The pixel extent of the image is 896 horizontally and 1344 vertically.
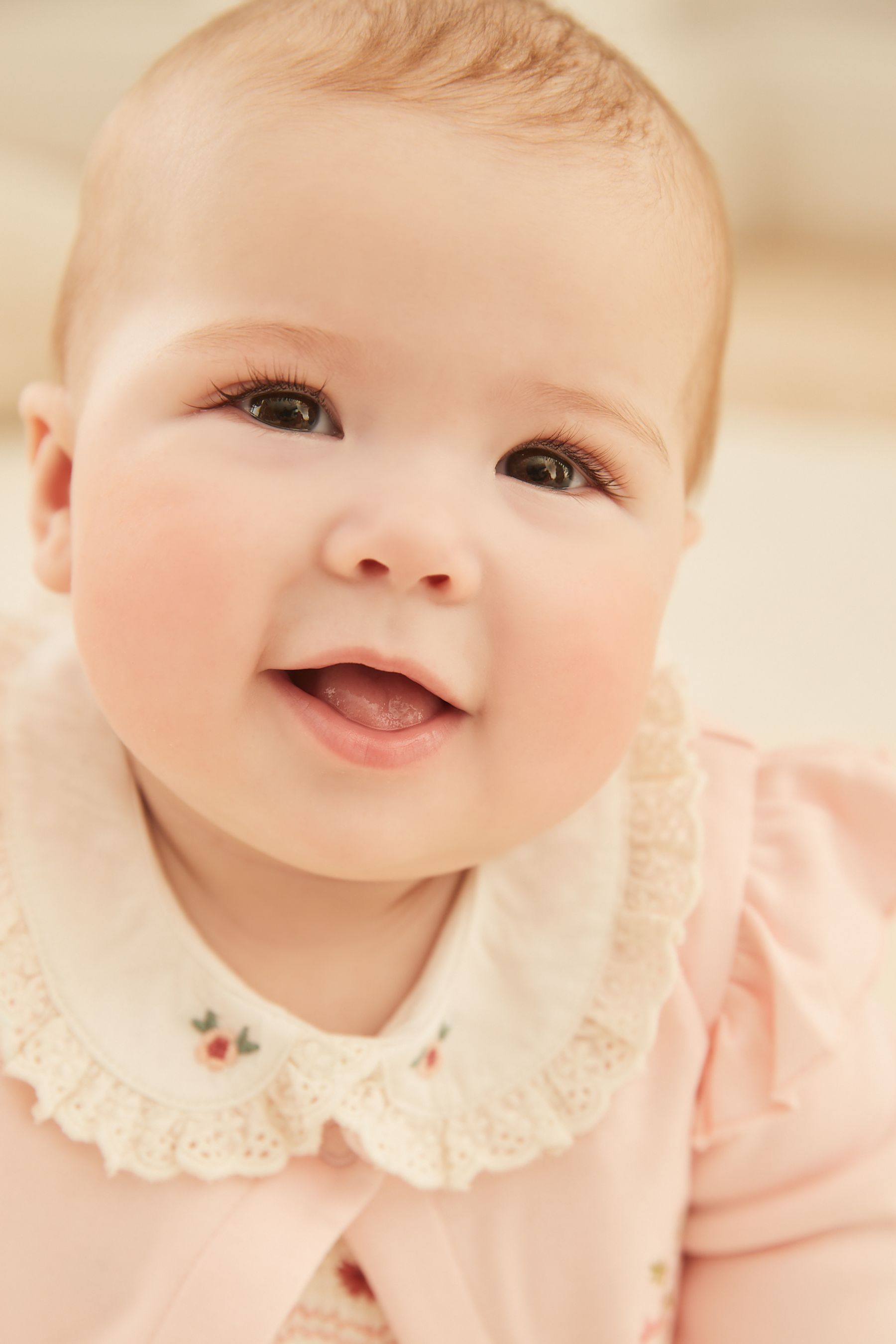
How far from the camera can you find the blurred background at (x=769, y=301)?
1137 millimetres

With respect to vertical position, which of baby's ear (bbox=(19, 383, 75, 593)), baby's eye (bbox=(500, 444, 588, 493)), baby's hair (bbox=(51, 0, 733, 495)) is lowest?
baby's ear (bbox=(19, 383, 75, 593))

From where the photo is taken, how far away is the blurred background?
1.14 m

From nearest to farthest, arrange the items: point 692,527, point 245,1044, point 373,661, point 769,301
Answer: point 373,661 < point 245,1044 < point 692,527 < point 769,301

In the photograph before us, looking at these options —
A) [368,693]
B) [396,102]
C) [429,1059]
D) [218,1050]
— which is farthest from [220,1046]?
Answer: [396,102]

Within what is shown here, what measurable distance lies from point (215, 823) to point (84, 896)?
0.31 feet

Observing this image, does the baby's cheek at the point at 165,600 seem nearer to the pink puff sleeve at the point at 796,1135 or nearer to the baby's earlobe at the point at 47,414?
the baby's earlobe at the point at 47,414

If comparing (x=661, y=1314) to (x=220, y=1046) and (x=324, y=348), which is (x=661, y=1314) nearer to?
(x=220, y=1046)

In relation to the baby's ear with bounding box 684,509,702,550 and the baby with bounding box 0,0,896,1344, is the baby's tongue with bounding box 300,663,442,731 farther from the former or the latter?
the baby's ear with bounding box 684,509,702,550

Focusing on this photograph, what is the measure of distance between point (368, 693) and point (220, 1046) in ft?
0.71

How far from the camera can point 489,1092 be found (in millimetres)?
665

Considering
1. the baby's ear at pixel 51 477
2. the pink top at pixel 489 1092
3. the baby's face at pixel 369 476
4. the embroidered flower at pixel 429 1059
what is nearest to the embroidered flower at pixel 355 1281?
the pink top at pixel 489 1092

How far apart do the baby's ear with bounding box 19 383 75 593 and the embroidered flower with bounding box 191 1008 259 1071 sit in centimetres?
23

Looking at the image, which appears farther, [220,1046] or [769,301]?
[769,301]

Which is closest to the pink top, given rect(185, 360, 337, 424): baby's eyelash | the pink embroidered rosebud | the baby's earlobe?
the pink embroidered rosebud
